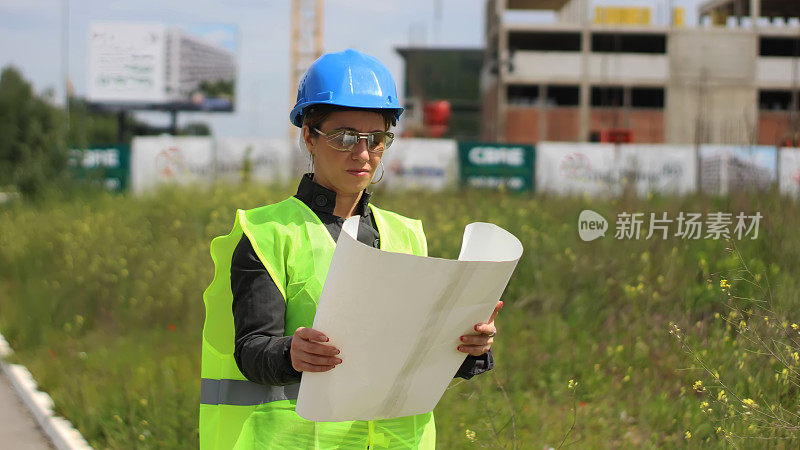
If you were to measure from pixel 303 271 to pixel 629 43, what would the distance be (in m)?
67.7

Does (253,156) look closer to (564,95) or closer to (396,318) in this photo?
(396,318)

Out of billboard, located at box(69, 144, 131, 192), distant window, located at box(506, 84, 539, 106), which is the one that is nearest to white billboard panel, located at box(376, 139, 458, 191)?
billboard, located at box(69, 144, 131, 192)

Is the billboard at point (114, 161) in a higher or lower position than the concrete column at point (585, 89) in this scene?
lower

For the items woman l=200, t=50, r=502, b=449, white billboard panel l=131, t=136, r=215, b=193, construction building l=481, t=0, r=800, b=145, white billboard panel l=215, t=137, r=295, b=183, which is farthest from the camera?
construction building l=481, t=0, r=800, b=145

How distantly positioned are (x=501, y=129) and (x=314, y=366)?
61715 millimetres

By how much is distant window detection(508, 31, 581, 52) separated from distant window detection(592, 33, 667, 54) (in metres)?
1.69

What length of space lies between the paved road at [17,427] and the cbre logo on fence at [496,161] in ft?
62.5

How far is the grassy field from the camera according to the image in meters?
4.75

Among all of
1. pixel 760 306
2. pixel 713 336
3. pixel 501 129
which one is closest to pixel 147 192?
pixel 713 336

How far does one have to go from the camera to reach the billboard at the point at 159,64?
175 ft

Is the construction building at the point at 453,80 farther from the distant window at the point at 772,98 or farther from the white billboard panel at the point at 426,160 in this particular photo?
the white billboard panel at the point at 426,160

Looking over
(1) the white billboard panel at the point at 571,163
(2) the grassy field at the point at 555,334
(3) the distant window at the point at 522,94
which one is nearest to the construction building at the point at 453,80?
(3) the distant window at the point at 522,94

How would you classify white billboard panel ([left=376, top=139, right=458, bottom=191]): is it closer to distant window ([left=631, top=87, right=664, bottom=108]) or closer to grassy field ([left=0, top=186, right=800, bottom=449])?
grassy field ([left=0, top=186, right=800, bottom=449])

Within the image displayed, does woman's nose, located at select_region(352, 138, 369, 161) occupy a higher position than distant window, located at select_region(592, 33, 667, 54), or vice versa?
distant window, located at select_region(592, 33, 667, 54)
